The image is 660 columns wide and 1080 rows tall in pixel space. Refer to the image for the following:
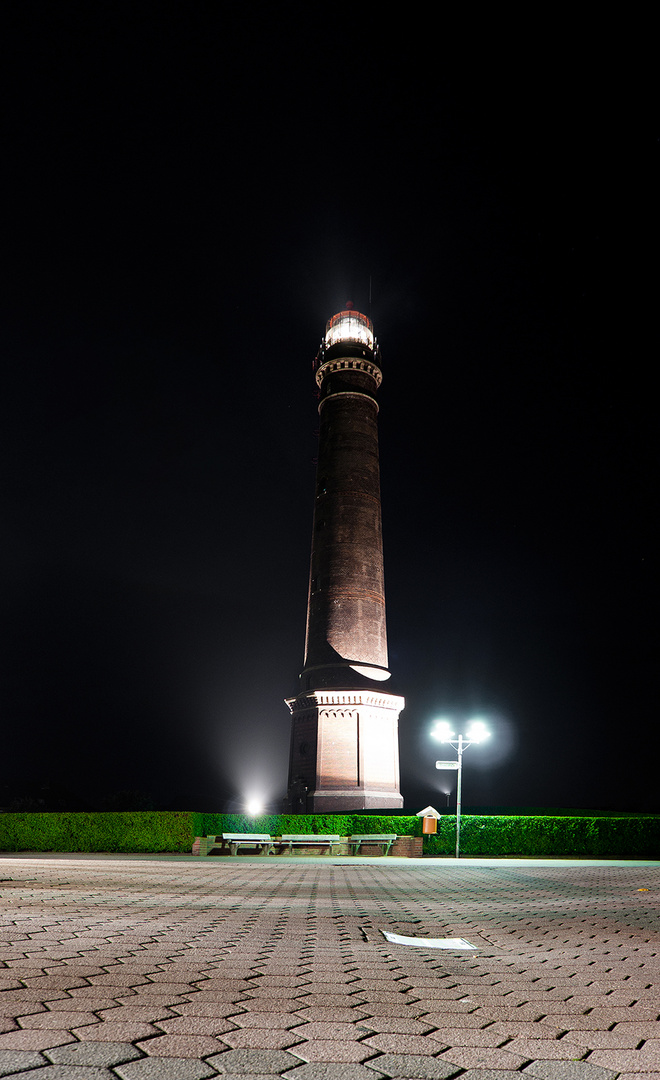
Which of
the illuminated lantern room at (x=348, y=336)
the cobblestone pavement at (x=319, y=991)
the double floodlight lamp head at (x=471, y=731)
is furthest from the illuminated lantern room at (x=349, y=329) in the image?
the cobblestone pavement at (x=319, y=991)

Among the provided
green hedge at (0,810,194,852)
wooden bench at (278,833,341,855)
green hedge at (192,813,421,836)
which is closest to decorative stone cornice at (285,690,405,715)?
green hedge at (192,813,421,836)

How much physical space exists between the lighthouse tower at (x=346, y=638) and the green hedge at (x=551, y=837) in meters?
7.83

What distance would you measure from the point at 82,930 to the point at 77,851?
20785mm

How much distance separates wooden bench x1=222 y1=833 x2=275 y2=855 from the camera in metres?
24.2

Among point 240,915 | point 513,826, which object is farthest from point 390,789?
point 240,915

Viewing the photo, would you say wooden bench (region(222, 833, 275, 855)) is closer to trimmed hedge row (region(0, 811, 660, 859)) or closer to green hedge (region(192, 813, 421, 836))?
trimmed hedge row (region(0, 811, 660, 859))

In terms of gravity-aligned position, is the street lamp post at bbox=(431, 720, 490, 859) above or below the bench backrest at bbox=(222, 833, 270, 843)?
above

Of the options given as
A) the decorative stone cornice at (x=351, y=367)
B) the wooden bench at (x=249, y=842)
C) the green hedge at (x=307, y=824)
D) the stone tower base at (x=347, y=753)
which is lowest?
the wooden bench at (x=249, y=842)

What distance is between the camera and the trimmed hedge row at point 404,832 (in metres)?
24.7

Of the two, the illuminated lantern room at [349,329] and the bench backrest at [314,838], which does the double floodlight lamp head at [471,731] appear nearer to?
the bench backrest at [314,838]

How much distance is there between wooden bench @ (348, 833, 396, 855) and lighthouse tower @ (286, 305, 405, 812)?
744 cm

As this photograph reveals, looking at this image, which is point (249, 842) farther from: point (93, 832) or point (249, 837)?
point (93, 832)

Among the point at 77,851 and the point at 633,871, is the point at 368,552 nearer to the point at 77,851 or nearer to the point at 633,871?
the point at 77,851

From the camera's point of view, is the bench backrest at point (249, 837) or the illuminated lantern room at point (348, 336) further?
the illuminated lantern room at point (348, 336)
